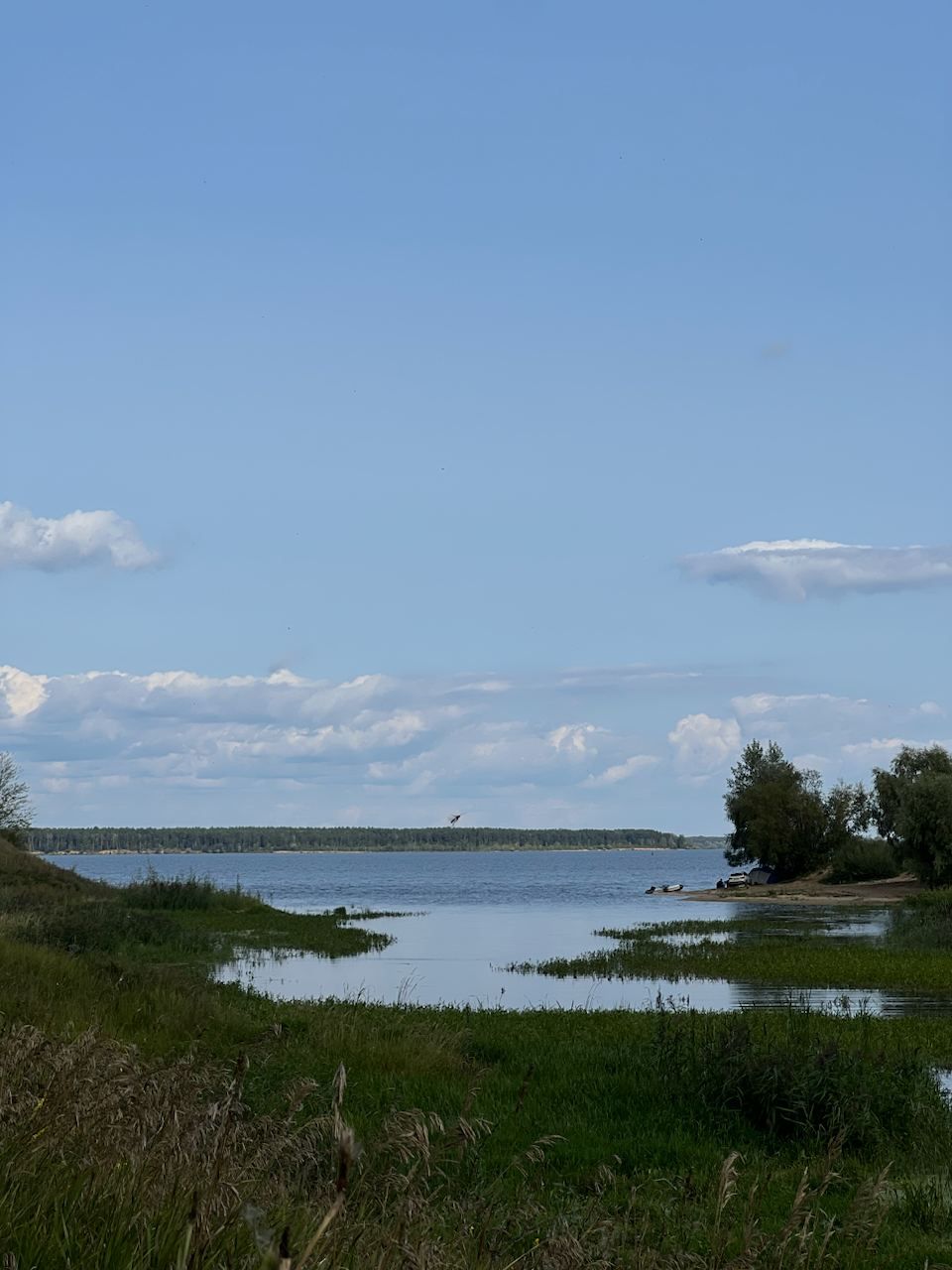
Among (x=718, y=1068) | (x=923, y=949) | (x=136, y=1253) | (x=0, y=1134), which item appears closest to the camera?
(x=136, y=1253)

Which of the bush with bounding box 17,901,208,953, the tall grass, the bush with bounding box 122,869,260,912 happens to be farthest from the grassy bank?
the bush with bounding box 122,869,260,912

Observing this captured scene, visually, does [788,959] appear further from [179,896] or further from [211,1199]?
[211,1199]

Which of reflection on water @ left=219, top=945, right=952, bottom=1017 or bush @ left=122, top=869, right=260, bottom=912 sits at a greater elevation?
bush @ left=122, top=869, right=260, bottom=912

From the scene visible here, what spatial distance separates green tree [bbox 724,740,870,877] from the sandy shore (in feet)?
12.1

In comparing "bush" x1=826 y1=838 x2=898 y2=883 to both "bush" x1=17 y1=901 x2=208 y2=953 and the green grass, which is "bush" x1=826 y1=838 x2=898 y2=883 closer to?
the green grass

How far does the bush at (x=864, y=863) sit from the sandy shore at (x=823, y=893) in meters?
1.11

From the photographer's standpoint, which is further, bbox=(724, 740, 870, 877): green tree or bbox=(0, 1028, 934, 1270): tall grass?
bbox=(724, 740, 870, 877): green tree

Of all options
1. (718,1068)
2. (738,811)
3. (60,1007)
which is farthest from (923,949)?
(738,811)

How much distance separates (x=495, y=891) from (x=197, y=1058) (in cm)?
10197

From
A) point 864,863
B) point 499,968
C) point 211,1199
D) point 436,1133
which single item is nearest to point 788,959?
point 499,968

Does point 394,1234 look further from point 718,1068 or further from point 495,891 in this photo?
point 495,891

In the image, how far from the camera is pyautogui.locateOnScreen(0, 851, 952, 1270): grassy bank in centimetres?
428

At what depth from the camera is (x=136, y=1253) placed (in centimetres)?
375

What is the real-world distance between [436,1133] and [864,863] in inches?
3594
